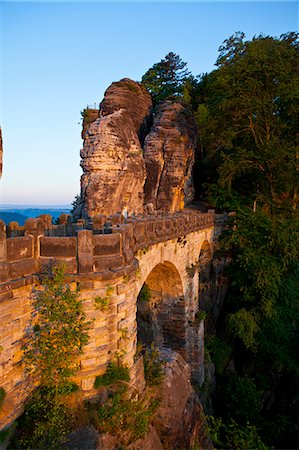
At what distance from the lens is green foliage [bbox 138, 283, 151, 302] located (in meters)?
12.1

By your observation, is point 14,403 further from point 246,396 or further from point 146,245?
point 246,396

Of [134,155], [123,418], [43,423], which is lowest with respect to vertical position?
[123,418]

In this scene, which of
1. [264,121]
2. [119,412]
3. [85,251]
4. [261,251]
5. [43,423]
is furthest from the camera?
[264,121]

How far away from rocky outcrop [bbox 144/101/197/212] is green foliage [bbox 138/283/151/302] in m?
9.59

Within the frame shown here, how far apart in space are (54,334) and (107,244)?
6.13 ft

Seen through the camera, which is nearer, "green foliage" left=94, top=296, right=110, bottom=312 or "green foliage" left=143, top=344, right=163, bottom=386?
"green foliage" left=94, top=296, right=110, bottom=312

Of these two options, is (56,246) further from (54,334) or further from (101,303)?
(54,334)

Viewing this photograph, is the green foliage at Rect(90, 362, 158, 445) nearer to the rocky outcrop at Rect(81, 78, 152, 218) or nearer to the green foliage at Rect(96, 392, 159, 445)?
the green foliage at Rect(96, 392, 159, 445)

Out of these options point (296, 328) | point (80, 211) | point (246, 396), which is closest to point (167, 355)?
point (246, 396)

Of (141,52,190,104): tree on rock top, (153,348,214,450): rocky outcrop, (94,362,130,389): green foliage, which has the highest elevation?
(141,52,190,104): tree on rock top

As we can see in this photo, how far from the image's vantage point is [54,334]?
4.90 meters

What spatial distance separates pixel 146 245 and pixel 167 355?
3.30m

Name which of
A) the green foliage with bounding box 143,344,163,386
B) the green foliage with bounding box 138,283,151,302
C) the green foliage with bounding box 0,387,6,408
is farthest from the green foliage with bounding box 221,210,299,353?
the green foliage with bounding box 0,387,6,408

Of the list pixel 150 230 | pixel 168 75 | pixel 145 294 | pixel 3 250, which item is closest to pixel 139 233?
pixel 150 230
